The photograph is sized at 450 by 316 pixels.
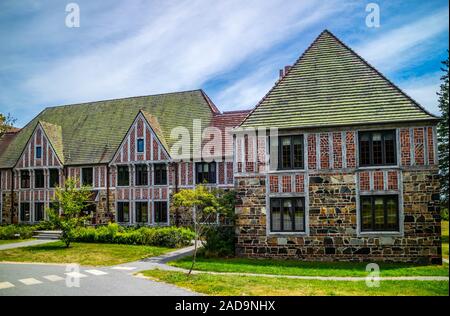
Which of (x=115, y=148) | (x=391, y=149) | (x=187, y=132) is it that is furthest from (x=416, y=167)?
(x=115, y=148)

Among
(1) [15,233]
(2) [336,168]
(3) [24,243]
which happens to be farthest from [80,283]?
(1) [15,233]

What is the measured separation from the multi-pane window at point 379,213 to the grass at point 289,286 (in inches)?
170

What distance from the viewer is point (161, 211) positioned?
2839 cm

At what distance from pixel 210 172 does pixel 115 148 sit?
356 inches

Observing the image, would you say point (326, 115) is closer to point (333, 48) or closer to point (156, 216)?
point (333, 48)

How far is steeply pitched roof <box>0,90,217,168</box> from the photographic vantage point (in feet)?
102

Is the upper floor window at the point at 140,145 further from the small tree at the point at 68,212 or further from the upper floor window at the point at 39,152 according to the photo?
the upper floor window at the point at 39,152

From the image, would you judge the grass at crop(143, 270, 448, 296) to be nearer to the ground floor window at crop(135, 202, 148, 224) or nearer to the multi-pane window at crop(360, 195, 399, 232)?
the multi-pane window at crop(360, 195, 399, 232)

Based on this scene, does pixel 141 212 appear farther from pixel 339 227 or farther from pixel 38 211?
pixel 339 227

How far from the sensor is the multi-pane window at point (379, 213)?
641 inches

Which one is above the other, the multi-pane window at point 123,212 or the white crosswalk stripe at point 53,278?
the multi-pane window at point 123,212

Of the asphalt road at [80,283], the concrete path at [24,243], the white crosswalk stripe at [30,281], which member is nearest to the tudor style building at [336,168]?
the asphalt road at [80,283]

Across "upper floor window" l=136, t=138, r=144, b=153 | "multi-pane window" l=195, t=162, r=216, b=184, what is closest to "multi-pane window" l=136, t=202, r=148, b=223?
"upper floor window" l=136, t=138, r=144, b=153
